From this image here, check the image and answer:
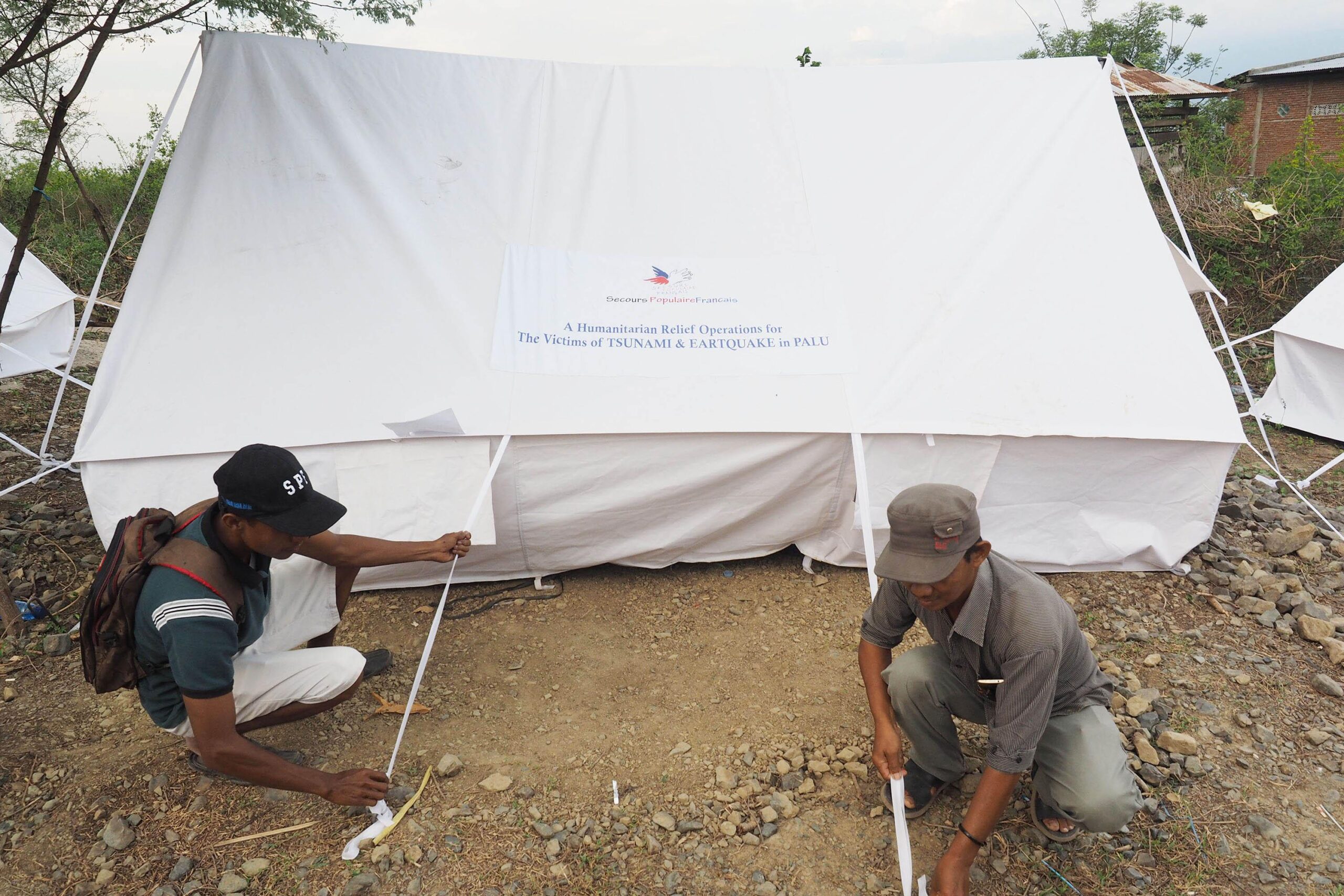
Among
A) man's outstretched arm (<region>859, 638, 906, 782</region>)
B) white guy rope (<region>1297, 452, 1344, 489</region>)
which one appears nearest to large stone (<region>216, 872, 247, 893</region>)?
man's outstretched arm (<region>859, 638, 906, 782</region>)

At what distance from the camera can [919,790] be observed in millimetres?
2215

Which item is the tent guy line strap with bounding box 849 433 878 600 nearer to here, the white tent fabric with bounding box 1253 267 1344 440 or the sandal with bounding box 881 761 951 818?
the sandal with bounding box 881 761 951 818

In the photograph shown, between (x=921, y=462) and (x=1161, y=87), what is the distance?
9.45 meters

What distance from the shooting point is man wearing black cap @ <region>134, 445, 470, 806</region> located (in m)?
1.77

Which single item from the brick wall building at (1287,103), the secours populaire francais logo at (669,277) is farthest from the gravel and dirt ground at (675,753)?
the brick wall building at (1287,103)

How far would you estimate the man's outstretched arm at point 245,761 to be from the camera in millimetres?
1761

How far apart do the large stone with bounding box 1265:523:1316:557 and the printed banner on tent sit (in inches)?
→ 86.1

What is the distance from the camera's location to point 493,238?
337cm

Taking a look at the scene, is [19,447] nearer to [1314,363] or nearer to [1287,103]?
[1314,363]

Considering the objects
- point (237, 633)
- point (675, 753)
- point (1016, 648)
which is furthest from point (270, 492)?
point (1016, 648)

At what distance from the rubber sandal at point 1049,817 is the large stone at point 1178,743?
1.88 feet

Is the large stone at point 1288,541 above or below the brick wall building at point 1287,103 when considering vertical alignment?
below

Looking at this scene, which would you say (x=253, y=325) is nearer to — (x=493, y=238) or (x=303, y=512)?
(x=493, y=238)

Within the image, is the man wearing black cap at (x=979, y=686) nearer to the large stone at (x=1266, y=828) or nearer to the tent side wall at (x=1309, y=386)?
the large stone at (x=1266, y=828)
